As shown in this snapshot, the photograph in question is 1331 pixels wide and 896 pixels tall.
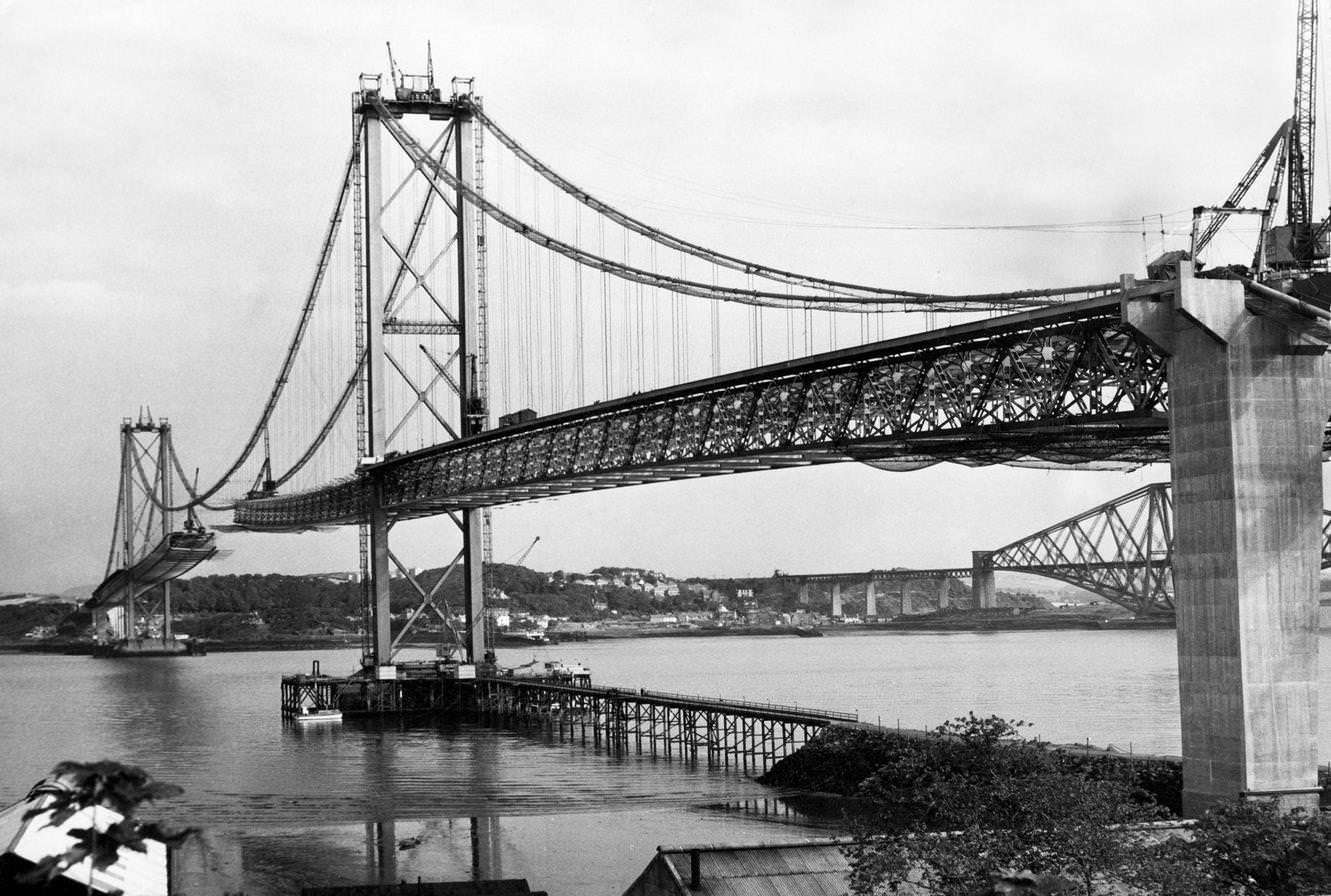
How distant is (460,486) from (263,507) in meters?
36.4

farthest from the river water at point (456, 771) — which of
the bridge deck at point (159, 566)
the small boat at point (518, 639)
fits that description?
the small boat at point (518, 639)

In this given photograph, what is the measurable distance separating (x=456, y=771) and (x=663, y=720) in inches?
482

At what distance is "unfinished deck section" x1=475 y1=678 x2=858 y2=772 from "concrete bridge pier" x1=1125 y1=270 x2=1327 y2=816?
2162cm

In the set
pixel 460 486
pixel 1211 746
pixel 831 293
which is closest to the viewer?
pixel 1211 746

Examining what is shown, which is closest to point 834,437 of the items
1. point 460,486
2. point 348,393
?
point 460,486

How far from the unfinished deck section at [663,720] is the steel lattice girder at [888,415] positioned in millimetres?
8363

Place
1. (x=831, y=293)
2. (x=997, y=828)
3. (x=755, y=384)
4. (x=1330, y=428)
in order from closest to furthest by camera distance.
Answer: (x=997, y=828)
(x=1330, y=428)
(x=755, y=384)
(x=831, y=293)

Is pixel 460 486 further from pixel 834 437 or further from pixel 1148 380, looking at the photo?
pixel 1148 380

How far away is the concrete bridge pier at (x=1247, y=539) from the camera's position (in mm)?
28297

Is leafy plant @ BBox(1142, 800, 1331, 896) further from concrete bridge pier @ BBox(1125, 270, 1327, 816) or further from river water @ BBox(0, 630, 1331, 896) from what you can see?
river water @ BBox(0, 630, 1331, 896)

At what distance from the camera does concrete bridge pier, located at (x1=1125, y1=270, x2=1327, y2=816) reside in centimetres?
2830

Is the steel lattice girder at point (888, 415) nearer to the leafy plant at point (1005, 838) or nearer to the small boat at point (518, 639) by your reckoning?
the leafy plant at point (1005, 838)

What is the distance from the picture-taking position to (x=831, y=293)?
4988 cm

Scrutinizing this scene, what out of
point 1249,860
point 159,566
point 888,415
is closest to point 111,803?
point 1249,860
